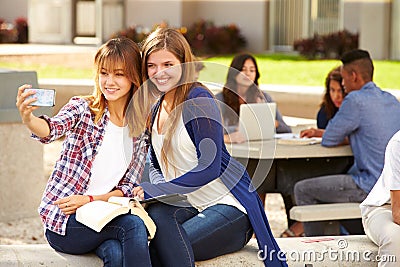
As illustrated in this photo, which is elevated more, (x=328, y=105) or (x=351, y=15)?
(x=351, y=15)

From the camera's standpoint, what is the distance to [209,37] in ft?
66.4

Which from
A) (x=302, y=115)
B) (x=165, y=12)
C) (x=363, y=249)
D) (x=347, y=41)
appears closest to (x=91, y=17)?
(x=165, y=12)

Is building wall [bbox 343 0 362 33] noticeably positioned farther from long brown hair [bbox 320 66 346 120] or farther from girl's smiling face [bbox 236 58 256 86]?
long brown hair [bbox 320 66 346 120]

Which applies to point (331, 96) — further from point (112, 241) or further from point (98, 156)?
point (112, 241)

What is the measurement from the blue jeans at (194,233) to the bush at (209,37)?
16.1 m

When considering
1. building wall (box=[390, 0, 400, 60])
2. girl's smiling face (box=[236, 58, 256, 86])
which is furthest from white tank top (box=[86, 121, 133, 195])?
building wall (box=[390, 0, 400, 60])

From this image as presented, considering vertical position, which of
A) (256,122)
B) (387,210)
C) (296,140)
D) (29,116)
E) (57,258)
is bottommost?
(57,258)

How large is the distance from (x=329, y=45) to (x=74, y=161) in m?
14.8

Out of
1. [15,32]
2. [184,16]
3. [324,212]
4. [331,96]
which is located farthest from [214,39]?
[324,212]

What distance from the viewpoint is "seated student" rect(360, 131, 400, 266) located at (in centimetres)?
372

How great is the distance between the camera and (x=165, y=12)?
894 inches

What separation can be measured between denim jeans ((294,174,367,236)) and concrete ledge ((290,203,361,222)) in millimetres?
175

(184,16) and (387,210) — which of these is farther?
(184,16)

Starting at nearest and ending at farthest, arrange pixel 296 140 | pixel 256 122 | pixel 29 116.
→ pixel 29 116 < pixel 296 140 < pixel 256 122
